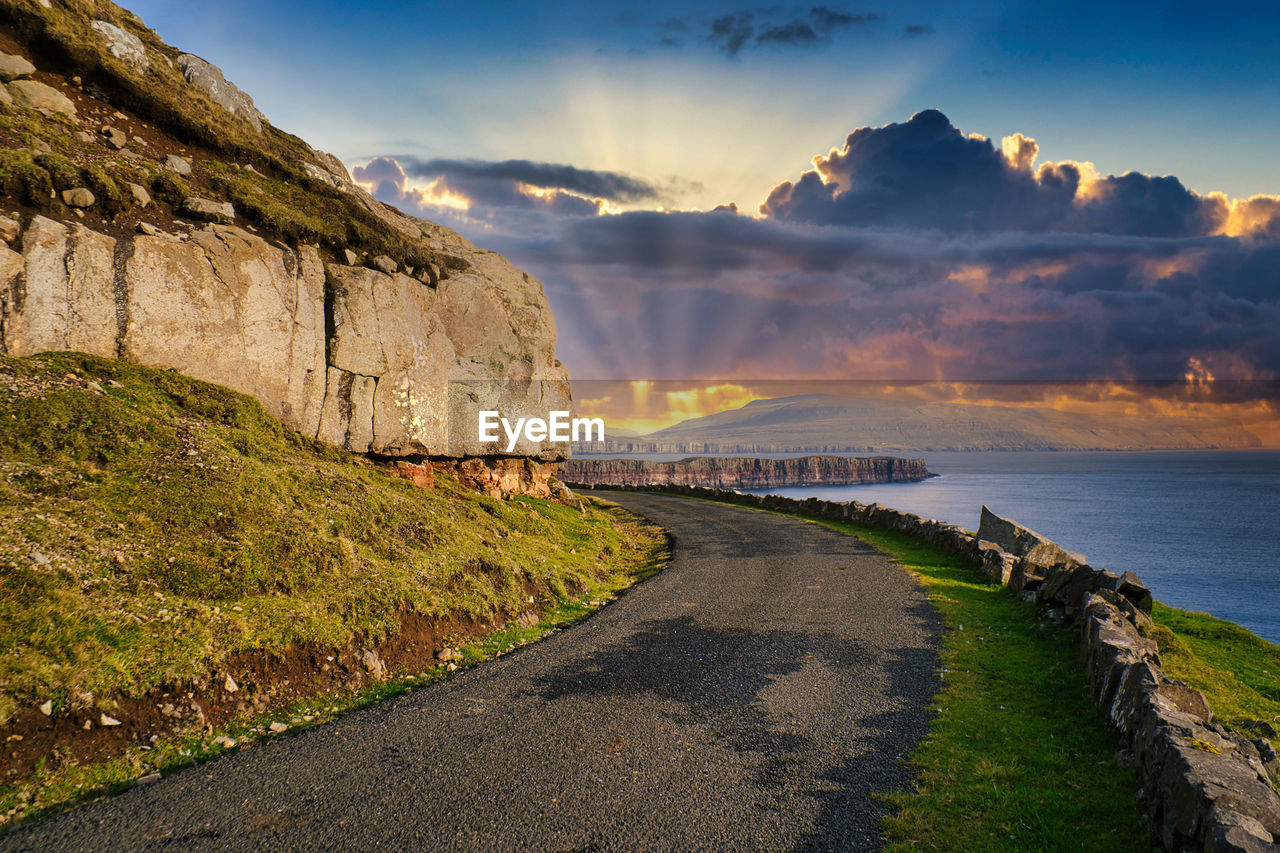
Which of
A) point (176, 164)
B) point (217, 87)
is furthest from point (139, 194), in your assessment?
point (217, 87)

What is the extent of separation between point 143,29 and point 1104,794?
36.0 meters

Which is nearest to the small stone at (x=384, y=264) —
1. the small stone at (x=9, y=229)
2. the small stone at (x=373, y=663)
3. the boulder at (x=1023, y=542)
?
the small stone at (x=9, y=229)

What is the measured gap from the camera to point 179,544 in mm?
10125

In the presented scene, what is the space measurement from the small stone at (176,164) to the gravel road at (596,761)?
18.3 meters

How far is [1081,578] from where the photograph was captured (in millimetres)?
13734

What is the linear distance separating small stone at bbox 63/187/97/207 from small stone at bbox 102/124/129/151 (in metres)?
4.13

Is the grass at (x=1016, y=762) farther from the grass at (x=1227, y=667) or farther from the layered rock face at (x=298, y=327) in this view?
the layered rock face at (x=298, y=327)

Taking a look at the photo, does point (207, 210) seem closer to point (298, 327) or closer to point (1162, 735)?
point (298, 327)

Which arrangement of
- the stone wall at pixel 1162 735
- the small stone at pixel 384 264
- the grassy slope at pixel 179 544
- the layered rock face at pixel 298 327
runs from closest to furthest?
the stone wall at pixel 1162 735
the grassy slope at pixel 179 544
the layered rock face at pixel 298 327
the small stone at pixel 384 264

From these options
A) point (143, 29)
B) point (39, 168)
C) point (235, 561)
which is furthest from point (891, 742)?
point (143, 29)

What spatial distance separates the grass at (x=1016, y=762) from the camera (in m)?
6.36

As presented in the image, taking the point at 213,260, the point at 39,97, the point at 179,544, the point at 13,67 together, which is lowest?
the point at 179,544

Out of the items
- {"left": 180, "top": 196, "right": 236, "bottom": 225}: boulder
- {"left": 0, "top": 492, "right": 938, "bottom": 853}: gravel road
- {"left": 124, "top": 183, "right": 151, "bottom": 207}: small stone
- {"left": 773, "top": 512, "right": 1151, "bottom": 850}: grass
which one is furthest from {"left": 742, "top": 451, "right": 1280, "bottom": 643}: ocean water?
{"left": 124, "top": 183, "right": 151, "bottom": 207}: small stone

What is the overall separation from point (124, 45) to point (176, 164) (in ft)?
21.5
